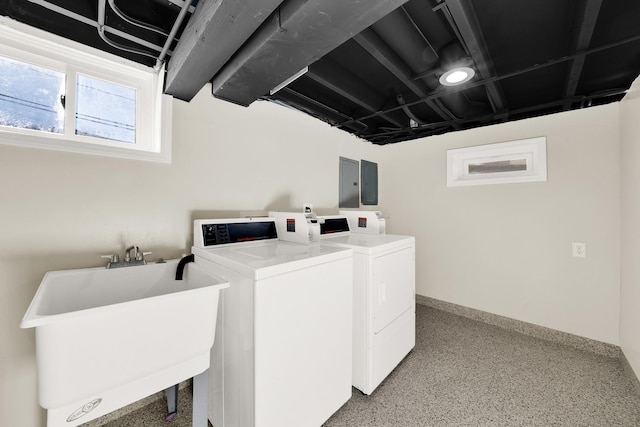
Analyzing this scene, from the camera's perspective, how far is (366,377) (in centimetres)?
153

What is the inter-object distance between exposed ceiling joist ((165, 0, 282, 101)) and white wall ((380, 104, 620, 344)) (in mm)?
2549

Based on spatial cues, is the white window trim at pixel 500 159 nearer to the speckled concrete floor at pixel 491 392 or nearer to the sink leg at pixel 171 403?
the speckled concrete floor at pixel 491 392

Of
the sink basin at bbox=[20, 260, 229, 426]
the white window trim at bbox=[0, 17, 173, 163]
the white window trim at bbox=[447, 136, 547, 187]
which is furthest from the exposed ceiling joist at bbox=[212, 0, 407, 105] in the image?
the white window trim at bbox=[447, 136, 547, 187]

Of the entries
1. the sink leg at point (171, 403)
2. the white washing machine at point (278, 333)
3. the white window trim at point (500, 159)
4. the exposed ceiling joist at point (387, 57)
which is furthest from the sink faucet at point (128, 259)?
the white window trim at point (500, 159)

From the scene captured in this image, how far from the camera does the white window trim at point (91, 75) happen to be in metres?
1.13

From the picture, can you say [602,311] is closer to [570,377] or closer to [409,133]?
[570,377]

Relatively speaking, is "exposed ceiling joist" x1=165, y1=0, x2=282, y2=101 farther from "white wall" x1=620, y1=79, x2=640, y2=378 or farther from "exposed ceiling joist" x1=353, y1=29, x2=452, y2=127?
"white wall" x1=620, y1=79, x2=640, y2=378

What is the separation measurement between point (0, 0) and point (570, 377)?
13.1ft

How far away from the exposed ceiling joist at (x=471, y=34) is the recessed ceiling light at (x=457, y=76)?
71mm

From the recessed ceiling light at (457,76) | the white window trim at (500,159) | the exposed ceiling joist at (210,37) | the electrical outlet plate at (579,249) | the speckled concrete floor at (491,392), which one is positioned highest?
the recessed ceiling light at (457,76)

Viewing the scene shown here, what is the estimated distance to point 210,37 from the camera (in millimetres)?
1071

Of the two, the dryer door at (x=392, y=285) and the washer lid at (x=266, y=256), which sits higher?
the washer lid at (x=266, y=256)

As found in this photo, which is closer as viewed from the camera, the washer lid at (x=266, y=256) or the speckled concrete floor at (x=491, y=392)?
the washer lid at (x=266, y=256)

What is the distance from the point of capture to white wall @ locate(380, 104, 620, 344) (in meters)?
1.99
